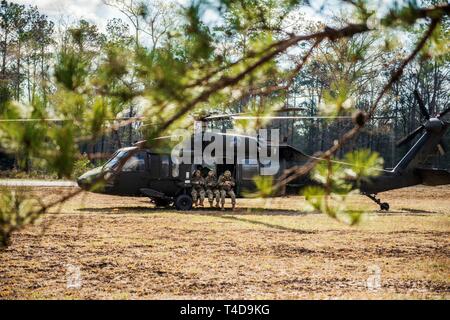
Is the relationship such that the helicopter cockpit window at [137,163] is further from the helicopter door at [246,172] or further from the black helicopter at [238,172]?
the helicopter door at [246,172]

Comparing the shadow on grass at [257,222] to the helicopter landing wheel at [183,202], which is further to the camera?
the helicopter landing wheel at [183,202]

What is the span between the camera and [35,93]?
321 centimetres

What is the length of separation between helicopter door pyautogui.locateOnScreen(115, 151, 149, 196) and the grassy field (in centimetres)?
315

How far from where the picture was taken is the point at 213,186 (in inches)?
653

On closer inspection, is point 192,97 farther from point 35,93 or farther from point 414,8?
point 414,8

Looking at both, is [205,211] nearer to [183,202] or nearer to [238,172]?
[183,202]

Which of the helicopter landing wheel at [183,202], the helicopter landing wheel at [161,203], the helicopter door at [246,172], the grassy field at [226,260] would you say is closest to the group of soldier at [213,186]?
the helicopter landing wheel at [183,202]

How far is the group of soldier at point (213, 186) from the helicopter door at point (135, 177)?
1.46 meters

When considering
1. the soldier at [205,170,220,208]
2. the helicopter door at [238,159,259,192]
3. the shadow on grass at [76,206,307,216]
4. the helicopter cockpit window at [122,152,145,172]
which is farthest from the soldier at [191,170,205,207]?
the helicopter cockpit window at [122,152,145,172]

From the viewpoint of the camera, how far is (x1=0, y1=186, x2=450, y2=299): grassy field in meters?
5.99

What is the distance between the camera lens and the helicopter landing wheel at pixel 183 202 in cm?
1631

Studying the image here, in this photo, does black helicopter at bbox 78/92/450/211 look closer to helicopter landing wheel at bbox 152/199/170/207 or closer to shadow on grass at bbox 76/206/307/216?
helicopter landing wheel at bbox 152/199/170/207
